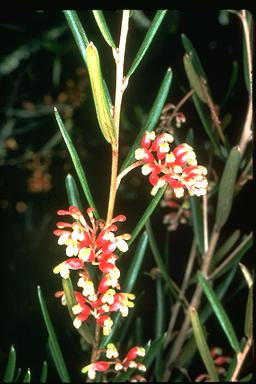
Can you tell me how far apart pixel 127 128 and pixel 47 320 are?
0.82 metres

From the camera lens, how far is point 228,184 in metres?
1.16

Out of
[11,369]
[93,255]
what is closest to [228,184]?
[93,255]

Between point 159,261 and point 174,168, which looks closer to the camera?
point 174,168

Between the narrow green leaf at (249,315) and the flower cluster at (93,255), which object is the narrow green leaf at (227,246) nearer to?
the narrow green leaf at (249,315)

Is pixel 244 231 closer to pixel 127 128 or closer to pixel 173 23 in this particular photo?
pixel 127 128

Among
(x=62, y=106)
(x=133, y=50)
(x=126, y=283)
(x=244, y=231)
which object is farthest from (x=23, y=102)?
(x=126, y=283)

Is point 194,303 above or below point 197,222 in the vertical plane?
below

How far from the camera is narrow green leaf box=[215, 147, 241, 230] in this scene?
113cm

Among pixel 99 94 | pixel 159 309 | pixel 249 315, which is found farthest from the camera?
pixel 159 309

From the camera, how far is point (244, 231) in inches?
63.1

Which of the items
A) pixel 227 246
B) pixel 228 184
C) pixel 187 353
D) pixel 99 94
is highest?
pixel 99 94

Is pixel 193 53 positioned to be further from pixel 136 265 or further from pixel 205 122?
pixel 136 265

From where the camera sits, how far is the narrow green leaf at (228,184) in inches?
44.3

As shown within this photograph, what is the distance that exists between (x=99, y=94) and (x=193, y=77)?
0.42m
